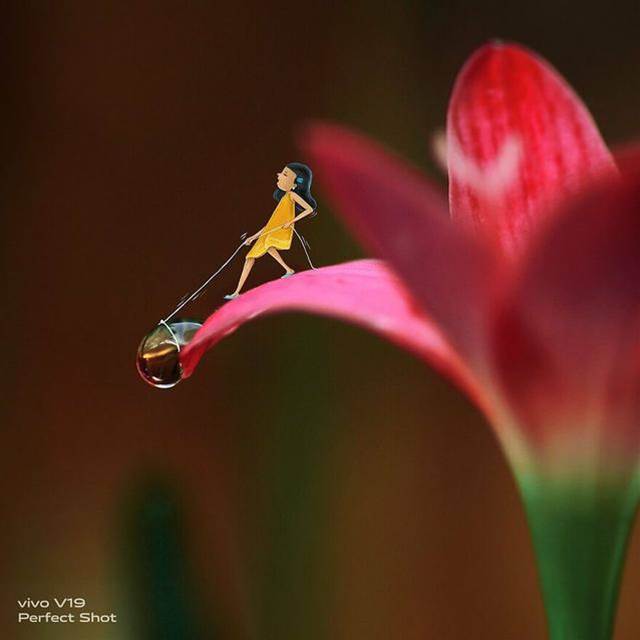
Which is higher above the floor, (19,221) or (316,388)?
(19,221)

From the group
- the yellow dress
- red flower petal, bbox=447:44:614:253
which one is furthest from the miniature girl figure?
red flower petal, bbox=447:44:614:253

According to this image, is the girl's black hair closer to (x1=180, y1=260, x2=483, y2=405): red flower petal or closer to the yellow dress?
the yellow dress

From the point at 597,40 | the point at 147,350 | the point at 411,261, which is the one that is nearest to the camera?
the point at 411,261

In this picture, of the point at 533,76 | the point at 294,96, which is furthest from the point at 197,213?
the point at 533,76

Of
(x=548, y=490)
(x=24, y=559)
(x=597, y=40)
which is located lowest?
(x=24, y=559)

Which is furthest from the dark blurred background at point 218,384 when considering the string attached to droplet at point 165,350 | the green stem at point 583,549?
the green stem at point 583,549

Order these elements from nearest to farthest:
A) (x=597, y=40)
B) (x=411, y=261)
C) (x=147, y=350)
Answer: (x=411, y=261) → (x=147, y=350) → (x=597, y=40)

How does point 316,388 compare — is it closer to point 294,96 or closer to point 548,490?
point 294,96

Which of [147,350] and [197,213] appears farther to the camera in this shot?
[197,213]
